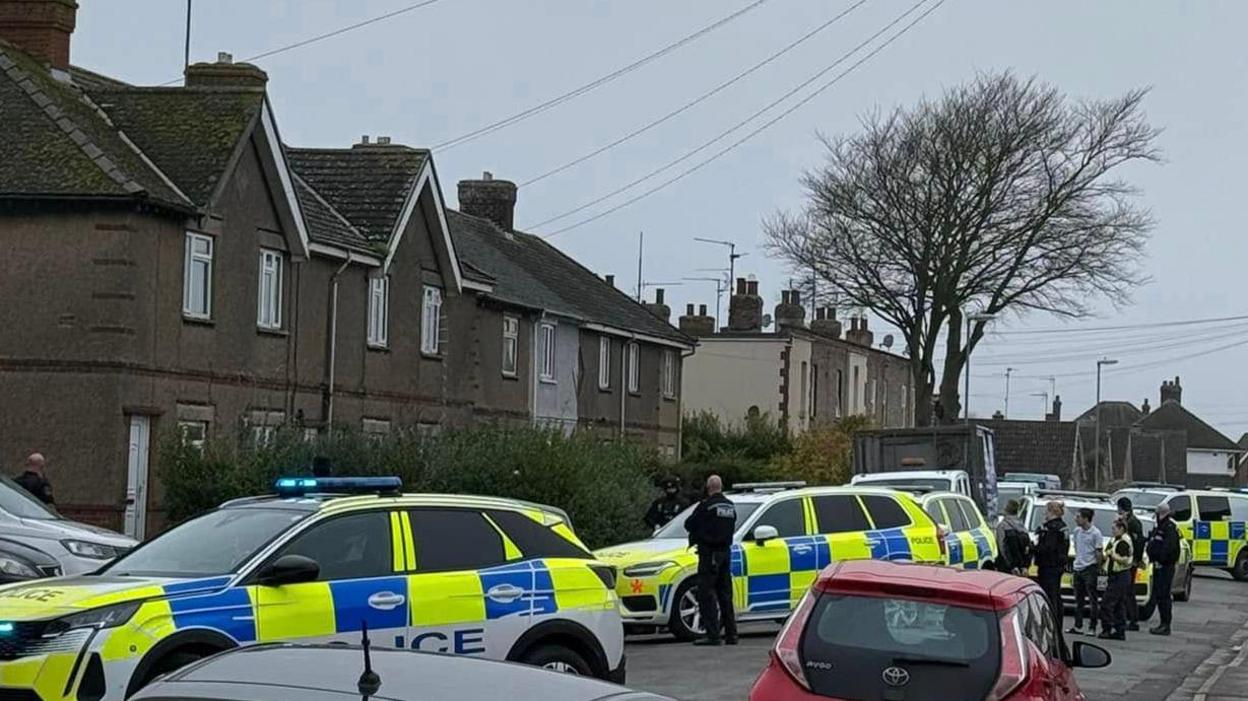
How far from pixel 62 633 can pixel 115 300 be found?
53.7 feet

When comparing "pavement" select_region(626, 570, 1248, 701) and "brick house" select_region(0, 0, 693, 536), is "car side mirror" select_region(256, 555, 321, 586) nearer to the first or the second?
"pavement" select_region(626, 570, 1248, 701)

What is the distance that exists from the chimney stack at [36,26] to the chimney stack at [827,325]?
41.0 metres

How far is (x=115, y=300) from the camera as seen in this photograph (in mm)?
25500

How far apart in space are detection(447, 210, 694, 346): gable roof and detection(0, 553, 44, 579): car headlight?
2225 cm

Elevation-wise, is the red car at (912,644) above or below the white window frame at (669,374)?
below

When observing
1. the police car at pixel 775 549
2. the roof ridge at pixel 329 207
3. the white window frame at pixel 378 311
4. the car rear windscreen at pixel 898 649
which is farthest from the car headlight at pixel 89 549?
the roof ridge at pixel 329 207

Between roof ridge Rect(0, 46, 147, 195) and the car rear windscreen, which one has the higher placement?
roof ridge Rect(0, 46, 147, 195)

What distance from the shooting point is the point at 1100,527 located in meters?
29.0

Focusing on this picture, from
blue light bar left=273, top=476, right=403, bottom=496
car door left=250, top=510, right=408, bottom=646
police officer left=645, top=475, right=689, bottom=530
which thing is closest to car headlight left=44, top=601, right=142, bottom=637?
car door left=250, top=510, right=408, bottom=646

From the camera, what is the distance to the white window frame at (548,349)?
41.5 metres

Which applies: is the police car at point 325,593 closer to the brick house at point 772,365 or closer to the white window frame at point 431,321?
the white window frame at point 431,321

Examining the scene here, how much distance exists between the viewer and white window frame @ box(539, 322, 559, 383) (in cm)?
4150

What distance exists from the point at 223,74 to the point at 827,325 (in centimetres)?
4033

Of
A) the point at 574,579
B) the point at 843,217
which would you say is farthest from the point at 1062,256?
the point at 574,579
